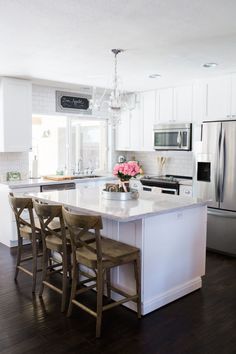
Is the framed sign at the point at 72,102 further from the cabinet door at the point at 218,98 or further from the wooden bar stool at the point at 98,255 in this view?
the wooden bar stool at the point at 98,255

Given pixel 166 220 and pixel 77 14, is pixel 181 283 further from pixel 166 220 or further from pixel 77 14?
pixel 77 14

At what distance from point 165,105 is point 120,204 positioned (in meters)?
3.17

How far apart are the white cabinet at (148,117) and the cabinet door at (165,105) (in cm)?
13

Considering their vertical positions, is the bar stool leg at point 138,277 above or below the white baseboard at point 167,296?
above

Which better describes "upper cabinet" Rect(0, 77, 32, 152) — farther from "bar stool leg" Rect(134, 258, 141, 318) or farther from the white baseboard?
"bar stool leg" Rect(134, 258, 141, 318)

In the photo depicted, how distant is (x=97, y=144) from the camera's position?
710 cm

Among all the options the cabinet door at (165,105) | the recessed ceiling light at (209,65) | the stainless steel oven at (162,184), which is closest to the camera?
the recessed ceiling light at (209,65)

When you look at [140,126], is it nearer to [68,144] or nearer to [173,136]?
[173,136]

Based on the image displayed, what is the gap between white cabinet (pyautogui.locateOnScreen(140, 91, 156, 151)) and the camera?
20.7 feet

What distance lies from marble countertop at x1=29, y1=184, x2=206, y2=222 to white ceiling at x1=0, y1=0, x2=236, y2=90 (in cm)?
165

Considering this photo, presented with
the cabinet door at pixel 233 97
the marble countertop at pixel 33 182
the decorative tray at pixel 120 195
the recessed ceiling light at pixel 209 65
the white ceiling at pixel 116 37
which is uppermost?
the recessed ceiling light at pixel 209 65

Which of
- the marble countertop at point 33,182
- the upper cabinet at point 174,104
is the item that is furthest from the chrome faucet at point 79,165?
the upper cabinet at point 174,104

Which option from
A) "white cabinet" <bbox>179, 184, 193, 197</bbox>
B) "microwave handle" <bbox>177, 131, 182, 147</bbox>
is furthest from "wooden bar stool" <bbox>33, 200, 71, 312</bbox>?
"microwave handle" <bbox>177, 131, 182, 147</bbox>

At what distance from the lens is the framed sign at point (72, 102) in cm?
623
